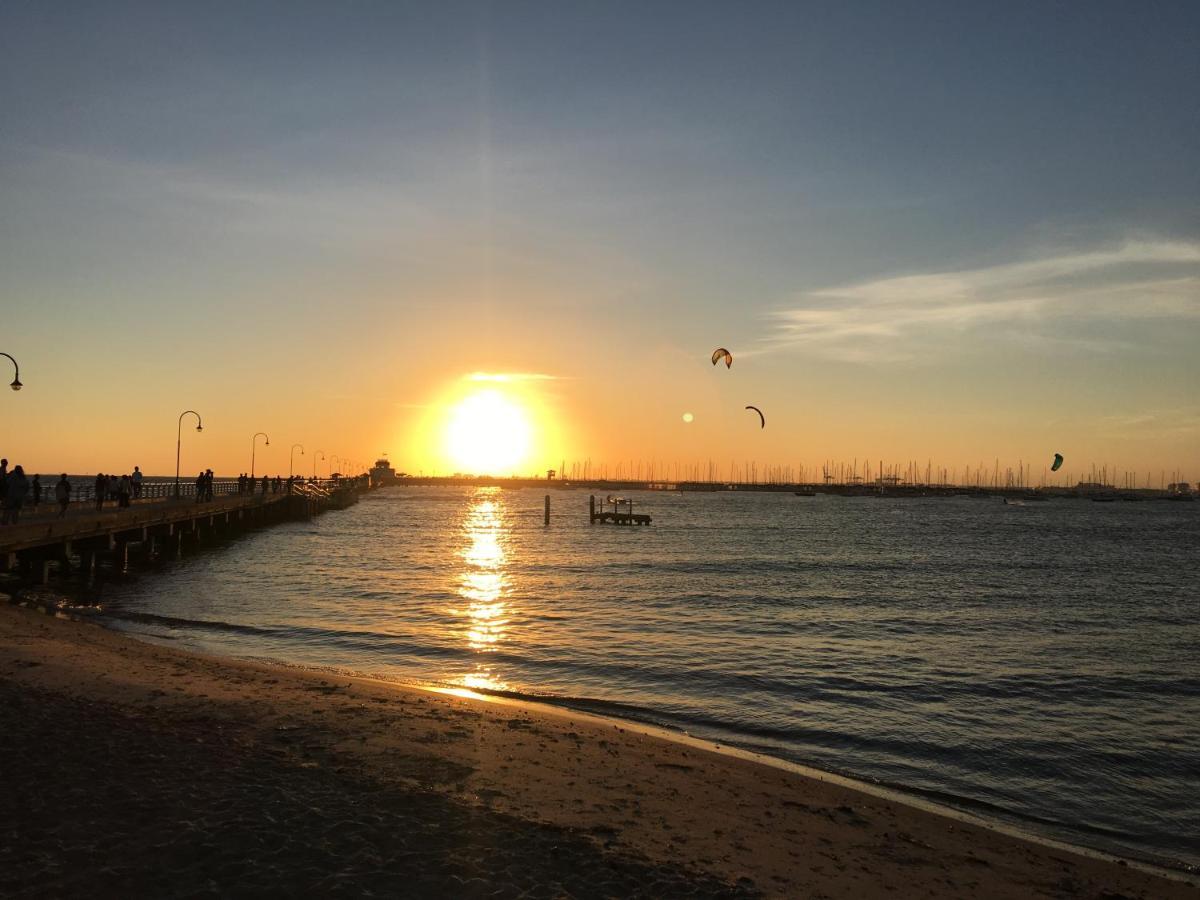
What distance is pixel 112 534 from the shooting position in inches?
1383

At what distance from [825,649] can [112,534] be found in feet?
94.4

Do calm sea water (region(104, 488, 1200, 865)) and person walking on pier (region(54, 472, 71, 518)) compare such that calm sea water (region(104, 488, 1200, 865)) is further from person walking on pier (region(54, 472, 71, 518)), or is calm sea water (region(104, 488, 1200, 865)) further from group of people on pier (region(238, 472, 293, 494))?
group of people on pier (region(238, 472, 293, 494))

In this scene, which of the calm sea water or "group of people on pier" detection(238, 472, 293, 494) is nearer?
the calm sea water

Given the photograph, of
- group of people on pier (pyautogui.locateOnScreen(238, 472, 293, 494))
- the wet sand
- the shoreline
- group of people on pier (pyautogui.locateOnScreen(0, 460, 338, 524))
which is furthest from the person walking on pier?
group of people on pier (pyautogui.locateOnScreen(238, 472, 293, 494))

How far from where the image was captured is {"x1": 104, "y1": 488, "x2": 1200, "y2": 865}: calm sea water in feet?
43.4

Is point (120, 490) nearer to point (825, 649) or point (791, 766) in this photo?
point (825, 649)

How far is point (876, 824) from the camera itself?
32.7ft

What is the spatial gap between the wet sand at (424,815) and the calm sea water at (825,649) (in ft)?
7.98

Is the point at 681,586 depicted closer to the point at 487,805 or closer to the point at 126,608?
the point at 126,608

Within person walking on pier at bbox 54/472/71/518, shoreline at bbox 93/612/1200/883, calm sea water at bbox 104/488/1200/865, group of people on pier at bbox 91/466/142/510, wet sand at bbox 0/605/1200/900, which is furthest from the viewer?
group of people on pier at bbox 91/466/142/510

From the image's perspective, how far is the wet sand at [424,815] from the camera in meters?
7.14

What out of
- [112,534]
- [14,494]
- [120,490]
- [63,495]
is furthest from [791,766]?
[120,490]

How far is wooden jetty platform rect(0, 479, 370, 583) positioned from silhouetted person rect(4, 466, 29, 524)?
18.0 inches

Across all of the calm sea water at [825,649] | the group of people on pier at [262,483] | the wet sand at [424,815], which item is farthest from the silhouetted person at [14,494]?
the group of people on pier at [262,483]
